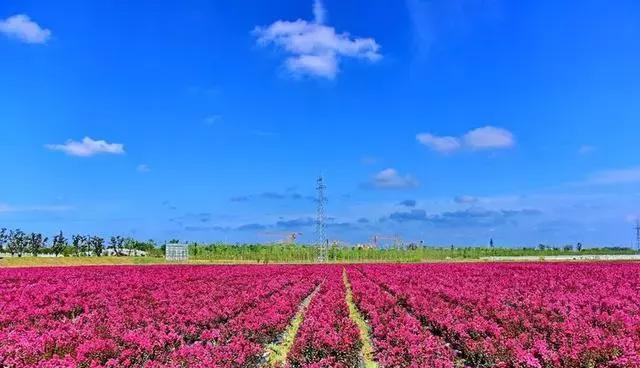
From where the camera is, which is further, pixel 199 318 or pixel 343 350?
pixel 199 318

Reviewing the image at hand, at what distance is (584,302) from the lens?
43.7 feet

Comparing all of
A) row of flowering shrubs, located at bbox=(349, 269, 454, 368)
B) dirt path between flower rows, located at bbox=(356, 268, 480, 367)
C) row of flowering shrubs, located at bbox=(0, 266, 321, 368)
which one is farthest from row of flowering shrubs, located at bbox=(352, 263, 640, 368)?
row of flowering shrubs, located at bbox=(0, 266, 321, 368)

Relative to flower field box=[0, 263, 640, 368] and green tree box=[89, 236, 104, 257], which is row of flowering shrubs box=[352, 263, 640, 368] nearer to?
flower field box=[0, 263, 640, 368]

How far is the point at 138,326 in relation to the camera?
10523 millimetres

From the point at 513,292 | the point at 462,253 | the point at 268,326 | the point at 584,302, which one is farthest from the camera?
the point at 462,253

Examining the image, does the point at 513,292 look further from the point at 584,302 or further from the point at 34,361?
the point at 34,361

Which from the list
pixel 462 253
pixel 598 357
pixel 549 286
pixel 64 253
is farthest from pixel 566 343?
pixel 64 253

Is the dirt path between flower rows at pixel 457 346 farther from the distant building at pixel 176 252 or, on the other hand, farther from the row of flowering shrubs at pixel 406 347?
the distant building at pixel 176 252

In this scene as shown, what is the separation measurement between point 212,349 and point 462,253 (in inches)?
2441

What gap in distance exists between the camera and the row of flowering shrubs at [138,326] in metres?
7.33

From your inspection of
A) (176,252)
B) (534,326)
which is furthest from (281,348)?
(176,252)

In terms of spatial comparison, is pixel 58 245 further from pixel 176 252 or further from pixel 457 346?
pixel 457 346

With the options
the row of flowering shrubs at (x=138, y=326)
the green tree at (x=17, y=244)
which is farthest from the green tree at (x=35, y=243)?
the row of flowering shrubs at (x=138, y=326)

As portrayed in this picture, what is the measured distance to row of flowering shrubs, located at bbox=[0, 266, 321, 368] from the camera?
7.33 m
